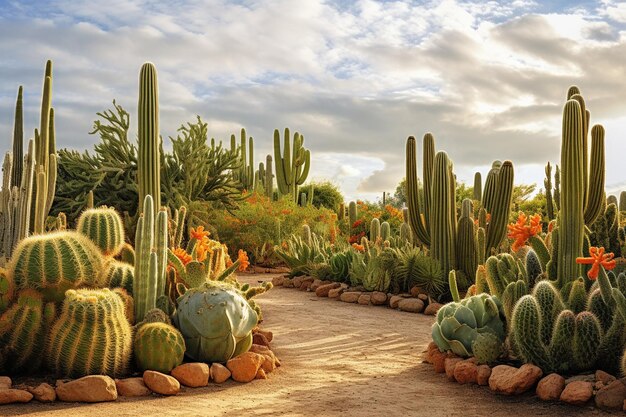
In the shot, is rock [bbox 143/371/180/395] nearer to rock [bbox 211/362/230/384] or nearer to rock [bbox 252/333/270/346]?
rock [bbox 211/362/230/384]

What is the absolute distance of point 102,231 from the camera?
6344mm

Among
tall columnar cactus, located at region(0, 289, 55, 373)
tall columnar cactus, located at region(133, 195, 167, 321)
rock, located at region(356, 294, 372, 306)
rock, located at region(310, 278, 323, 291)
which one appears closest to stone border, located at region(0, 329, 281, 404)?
tall columnar cactus, located at region(0, 289, 55, 373)

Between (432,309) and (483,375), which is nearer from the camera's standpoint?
(483,375)

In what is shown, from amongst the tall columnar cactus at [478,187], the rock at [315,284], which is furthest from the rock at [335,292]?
the tall columnar cactus at [478,187]

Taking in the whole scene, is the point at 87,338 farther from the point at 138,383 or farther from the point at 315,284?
the point at 315,284

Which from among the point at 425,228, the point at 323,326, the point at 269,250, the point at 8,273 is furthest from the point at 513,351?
the point at 269,250

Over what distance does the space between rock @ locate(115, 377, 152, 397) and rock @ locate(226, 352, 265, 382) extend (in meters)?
0.76

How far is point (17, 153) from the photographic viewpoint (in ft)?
37.3

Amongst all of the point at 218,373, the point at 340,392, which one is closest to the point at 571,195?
the point at 340,392

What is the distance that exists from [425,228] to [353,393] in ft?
22.3

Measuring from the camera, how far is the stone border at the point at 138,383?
5.23 m

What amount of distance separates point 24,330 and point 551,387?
4072 millimetres

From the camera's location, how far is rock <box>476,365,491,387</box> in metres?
5.87

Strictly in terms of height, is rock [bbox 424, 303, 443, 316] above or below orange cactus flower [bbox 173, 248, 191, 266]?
below
